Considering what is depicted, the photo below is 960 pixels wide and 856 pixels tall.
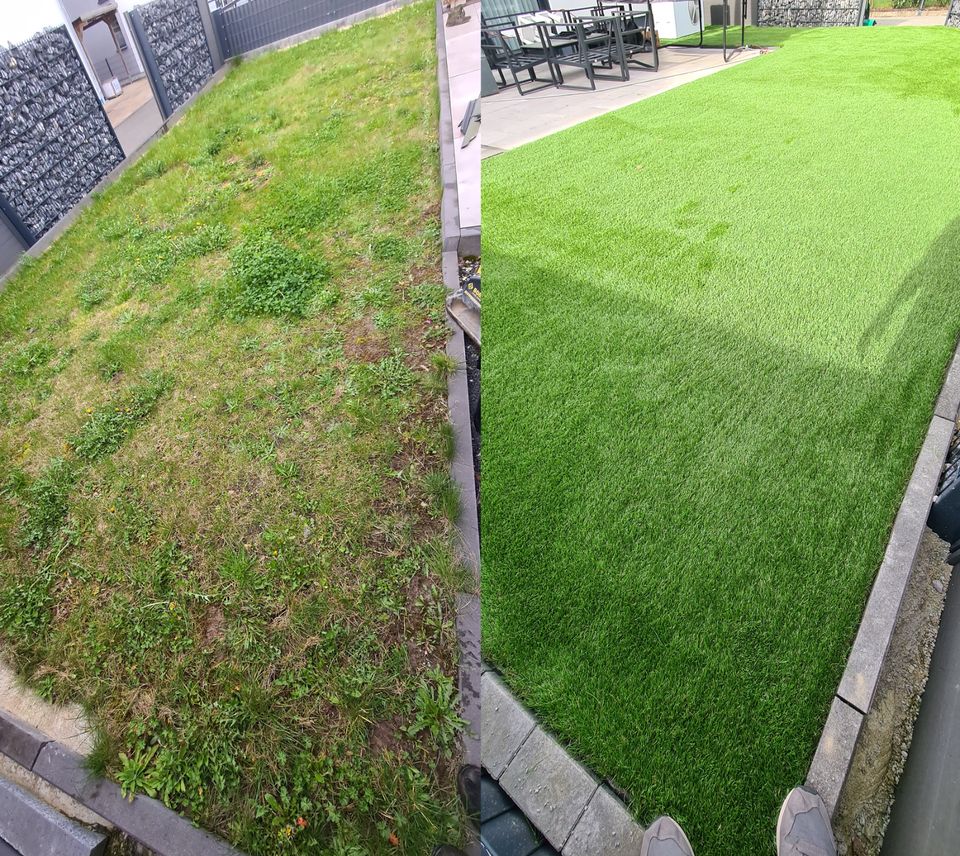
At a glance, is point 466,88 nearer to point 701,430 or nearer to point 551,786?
point 701,430

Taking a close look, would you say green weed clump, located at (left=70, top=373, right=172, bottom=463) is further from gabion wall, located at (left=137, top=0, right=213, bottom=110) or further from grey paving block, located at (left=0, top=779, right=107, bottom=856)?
gabion wall, located at (left=137, top=0, right=213, bottom=110)

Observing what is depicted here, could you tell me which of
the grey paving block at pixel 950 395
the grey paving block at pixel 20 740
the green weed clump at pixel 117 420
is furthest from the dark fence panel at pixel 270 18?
the grey paving block at pixel 20 740

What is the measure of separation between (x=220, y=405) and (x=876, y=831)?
327cm

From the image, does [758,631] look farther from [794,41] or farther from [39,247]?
[794,41]

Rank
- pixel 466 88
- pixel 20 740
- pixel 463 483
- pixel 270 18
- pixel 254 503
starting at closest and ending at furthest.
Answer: pixel 20 740, pixel 463 483, pixel 254 503, pixel 466 88, pixel 270 18

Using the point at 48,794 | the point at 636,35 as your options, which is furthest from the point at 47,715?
the point at 636,35

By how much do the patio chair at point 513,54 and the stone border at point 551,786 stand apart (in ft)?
5.45

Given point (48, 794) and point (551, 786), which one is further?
point (48, 794)

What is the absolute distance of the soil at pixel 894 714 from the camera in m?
1.48

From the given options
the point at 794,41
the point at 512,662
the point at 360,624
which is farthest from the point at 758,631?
the point at 794,41

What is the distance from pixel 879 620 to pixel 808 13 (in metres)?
9.02

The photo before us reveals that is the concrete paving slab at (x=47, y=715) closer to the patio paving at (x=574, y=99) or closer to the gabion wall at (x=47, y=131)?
the patio paving at (x=574, y=99)

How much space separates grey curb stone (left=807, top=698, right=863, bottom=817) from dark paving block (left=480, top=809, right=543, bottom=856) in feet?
3.77

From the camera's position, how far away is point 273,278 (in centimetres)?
411
